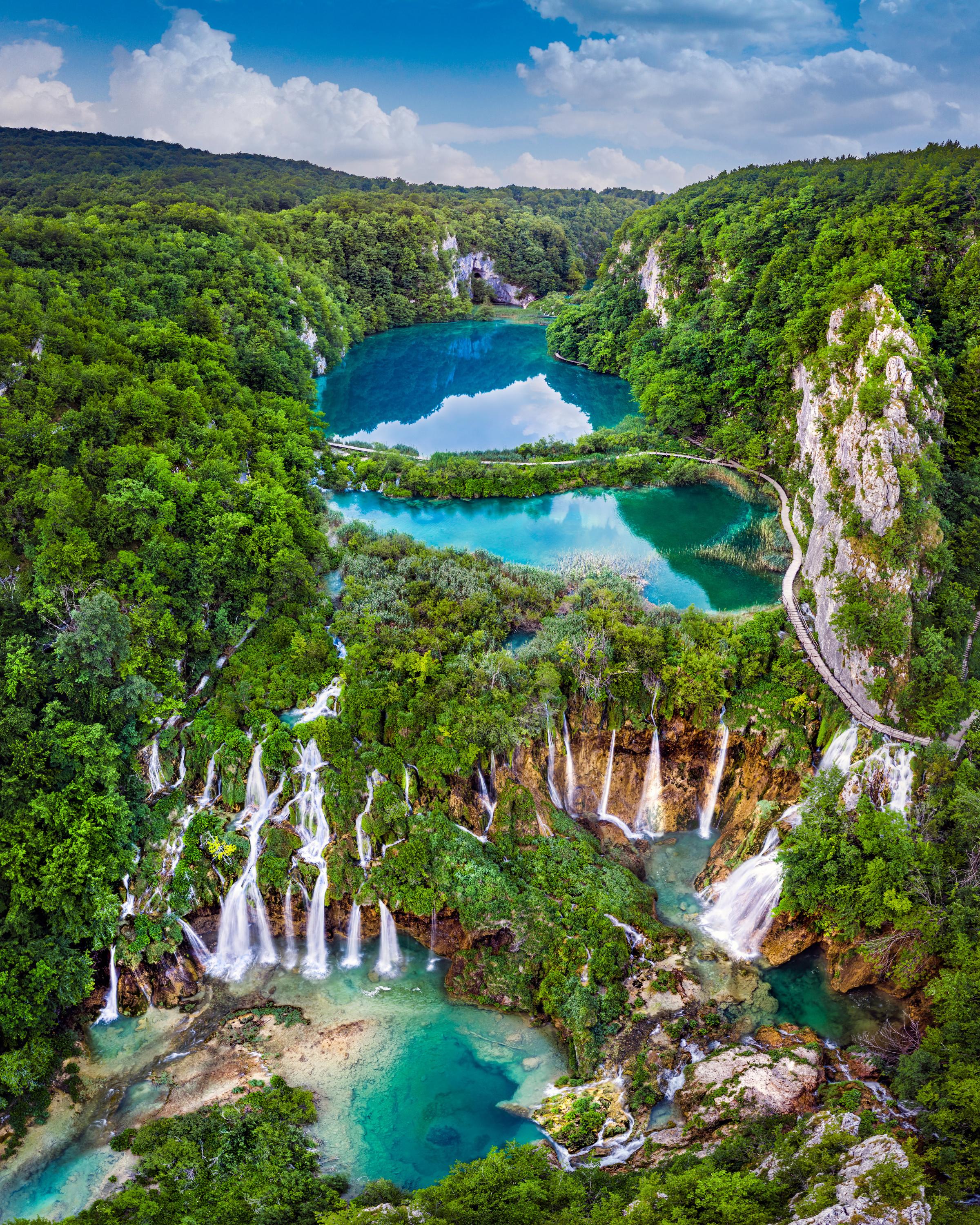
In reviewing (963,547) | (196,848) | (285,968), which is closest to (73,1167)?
(285,968)

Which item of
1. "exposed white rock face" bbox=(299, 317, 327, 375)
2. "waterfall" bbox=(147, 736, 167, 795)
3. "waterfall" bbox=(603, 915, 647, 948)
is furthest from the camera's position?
"exposed white rock face" bbox=(299, 317, 327, 375)

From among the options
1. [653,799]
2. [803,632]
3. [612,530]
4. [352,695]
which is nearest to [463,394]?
[612,530]

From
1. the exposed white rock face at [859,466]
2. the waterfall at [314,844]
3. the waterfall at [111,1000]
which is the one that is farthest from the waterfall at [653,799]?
the waterfall at [111,1000]

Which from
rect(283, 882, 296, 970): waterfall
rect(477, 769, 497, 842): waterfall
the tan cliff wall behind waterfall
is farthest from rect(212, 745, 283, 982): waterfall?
the tan cliff wall behind waterfall

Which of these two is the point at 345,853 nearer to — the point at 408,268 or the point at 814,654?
the point at 814,654

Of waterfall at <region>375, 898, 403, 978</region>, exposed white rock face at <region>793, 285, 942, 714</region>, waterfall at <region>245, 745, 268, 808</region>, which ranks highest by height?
exposed white rock face at <region>793, 285, 942, 714</region>

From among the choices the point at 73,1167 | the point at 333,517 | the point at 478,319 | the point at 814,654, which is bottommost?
the point at 73,1167

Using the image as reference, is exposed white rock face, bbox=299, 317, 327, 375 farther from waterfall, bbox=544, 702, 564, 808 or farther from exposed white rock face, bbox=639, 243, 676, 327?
waterfall, bbox=544, 702, 564, 808

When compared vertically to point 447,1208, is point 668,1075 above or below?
below
